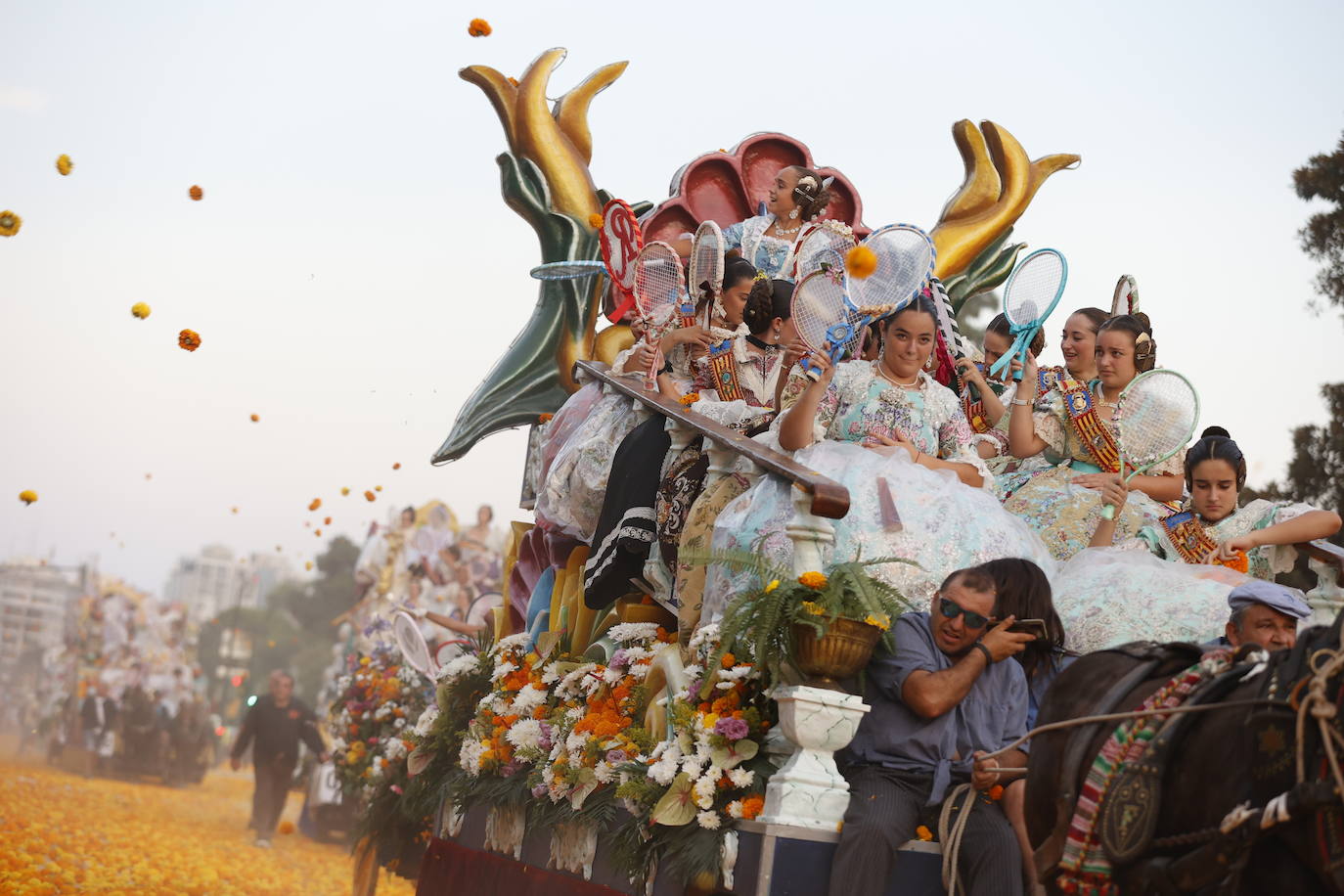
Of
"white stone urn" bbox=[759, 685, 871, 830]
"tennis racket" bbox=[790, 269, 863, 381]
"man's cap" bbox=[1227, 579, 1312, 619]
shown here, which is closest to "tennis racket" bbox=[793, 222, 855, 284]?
"tennis racket" bbox=[790, 269, 863, 381]

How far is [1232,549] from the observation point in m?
6.04

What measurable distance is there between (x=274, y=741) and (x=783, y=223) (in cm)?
955

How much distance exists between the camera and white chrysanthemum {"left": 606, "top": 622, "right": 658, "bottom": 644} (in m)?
6.42

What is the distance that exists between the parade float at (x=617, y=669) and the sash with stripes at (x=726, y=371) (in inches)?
16.5

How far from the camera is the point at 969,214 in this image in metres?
10.7

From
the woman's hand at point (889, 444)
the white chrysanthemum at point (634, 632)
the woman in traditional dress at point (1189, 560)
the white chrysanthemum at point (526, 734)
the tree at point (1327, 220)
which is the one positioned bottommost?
the white chrysanthemum at point (526, 734)

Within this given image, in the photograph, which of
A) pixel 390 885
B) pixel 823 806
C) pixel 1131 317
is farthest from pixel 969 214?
pixel 390 885

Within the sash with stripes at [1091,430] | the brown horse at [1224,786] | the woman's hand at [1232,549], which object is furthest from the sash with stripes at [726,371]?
the brown horse at [1224,786]

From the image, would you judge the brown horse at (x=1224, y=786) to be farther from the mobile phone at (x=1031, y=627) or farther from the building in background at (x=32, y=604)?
the building in background at (x=32, y=604)

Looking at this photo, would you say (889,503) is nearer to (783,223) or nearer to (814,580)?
(814,580)

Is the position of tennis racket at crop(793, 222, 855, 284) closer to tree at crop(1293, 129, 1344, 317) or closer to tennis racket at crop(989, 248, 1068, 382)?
tennis racket at crop(989, 248, 1068, 382)

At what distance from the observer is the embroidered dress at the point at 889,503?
5.48 m

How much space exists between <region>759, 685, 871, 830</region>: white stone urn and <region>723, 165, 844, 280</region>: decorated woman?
4.29m

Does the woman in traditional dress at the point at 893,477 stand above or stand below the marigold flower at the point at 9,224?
below
